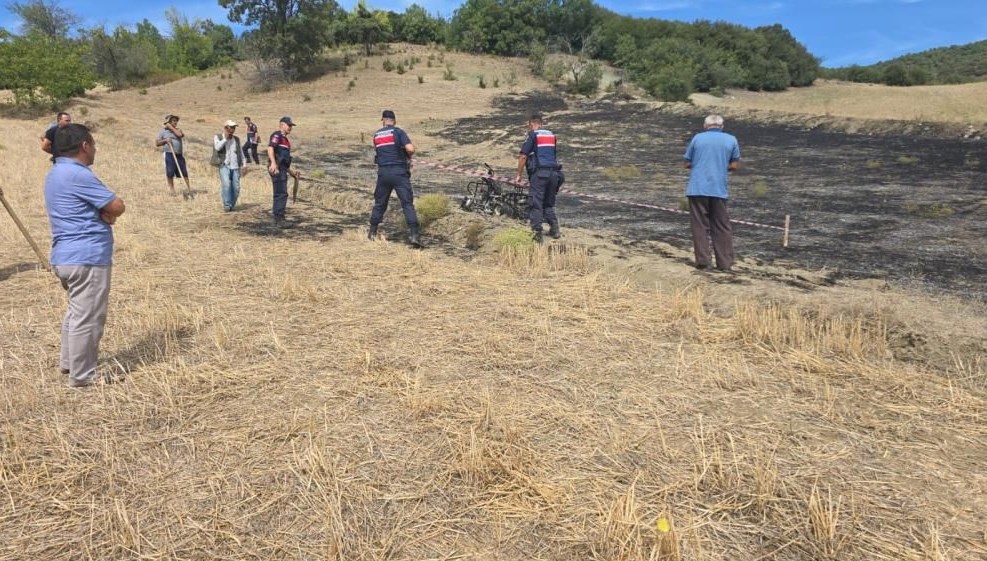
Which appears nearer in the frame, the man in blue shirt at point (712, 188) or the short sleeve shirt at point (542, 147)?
the man in blue shirt at point (712, 188)

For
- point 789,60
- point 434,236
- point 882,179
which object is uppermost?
point 789,60

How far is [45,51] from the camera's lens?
32281mm

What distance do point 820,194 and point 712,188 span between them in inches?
291

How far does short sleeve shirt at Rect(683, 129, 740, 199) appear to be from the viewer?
6.66 metres

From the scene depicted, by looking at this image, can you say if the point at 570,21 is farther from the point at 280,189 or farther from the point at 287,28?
the point at 280,189

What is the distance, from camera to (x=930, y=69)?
7044cm

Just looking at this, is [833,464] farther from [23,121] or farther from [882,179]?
[23,121]

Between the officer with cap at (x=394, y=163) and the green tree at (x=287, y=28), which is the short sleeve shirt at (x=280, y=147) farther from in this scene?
the green tree at (x=287, y=28)

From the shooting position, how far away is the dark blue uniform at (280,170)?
9406 millimetres

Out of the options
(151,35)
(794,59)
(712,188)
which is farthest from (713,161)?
(151,35)

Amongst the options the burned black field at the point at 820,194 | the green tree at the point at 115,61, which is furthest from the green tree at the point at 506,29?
the burned black field at the point at 820,194

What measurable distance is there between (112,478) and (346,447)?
1167mm

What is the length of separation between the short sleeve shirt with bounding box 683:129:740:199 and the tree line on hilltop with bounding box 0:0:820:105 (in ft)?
105

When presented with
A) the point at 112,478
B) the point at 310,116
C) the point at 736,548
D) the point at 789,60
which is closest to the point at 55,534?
the point at 112,478
